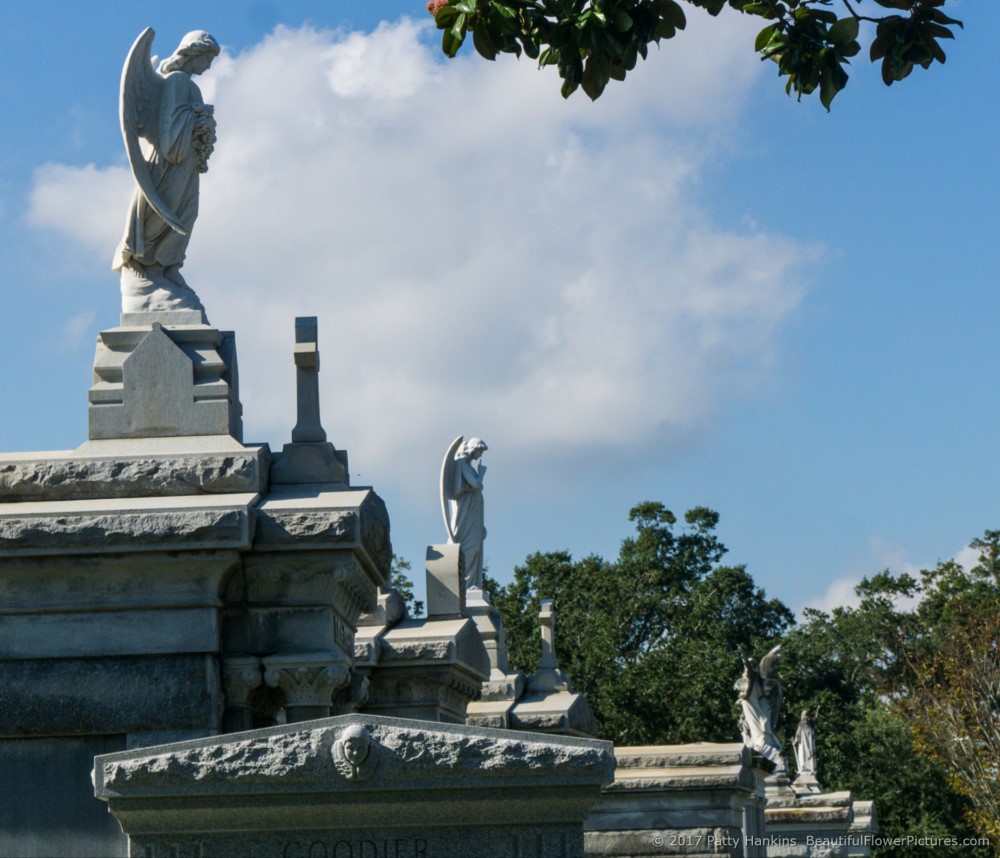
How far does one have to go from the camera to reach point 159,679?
8.24 metres

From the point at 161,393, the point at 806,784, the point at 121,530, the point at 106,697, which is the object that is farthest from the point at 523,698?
the point at 806,784

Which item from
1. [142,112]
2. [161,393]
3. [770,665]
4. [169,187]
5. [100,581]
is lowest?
[100,581]

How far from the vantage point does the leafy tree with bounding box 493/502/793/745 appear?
43469mm

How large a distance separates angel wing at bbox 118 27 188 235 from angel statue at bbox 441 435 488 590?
814 cm

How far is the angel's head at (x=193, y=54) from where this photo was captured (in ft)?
32.3

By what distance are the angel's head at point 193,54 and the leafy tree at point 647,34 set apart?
311cm

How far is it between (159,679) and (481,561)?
970cm

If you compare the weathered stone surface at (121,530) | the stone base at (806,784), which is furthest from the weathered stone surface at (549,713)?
the stone base at (806,784)

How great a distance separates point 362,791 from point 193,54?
567 centimetres

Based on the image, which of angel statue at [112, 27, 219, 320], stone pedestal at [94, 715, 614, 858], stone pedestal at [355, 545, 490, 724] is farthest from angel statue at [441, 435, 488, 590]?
stone pedestal at [94, 715, 614, 858]

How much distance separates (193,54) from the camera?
9.88m

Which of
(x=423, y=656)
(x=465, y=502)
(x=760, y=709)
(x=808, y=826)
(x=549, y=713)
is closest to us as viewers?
(x=423, y=656)

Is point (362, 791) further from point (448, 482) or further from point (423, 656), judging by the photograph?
point (448, 482)

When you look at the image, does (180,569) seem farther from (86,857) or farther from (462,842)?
(462,842)
